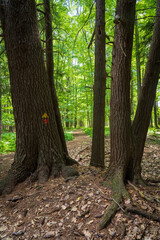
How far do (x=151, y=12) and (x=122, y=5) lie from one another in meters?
5.58

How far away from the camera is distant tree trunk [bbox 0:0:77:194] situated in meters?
2.65

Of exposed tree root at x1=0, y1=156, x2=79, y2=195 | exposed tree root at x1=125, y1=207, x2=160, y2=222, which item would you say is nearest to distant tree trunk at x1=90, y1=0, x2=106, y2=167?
exposed tree root at x1=0, y1=156, x2=79, y2=195

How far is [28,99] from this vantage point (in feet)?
9.23

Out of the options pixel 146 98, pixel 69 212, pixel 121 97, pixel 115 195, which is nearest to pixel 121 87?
pixel 121 97

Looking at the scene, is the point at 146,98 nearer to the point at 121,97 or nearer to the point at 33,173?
the point at 121,97

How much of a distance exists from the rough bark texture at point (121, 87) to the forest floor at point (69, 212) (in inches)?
24.3

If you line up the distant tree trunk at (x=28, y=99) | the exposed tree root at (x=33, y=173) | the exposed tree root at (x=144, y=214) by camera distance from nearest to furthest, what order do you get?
the exposed tree root at (x=144, y=214) < the distant tree trunk at (x=28, y=99) < the exposed tree root at (x=33, y=173)

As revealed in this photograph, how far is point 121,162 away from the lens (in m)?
2.60

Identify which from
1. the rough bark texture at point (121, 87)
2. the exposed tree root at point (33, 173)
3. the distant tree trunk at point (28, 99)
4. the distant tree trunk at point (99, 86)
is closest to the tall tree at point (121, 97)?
the rough bark texture at point (121, 87)

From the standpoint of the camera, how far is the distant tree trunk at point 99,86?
11.2 ft

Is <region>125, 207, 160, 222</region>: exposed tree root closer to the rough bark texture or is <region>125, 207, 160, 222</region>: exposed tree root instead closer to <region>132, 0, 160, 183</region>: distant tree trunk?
the rough bark texture

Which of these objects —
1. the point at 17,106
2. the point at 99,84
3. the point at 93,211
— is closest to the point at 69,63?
the point at 99,84

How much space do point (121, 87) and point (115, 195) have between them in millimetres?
1925

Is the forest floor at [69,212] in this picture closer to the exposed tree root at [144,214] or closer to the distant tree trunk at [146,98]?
the exposed tree root at [144,214]
